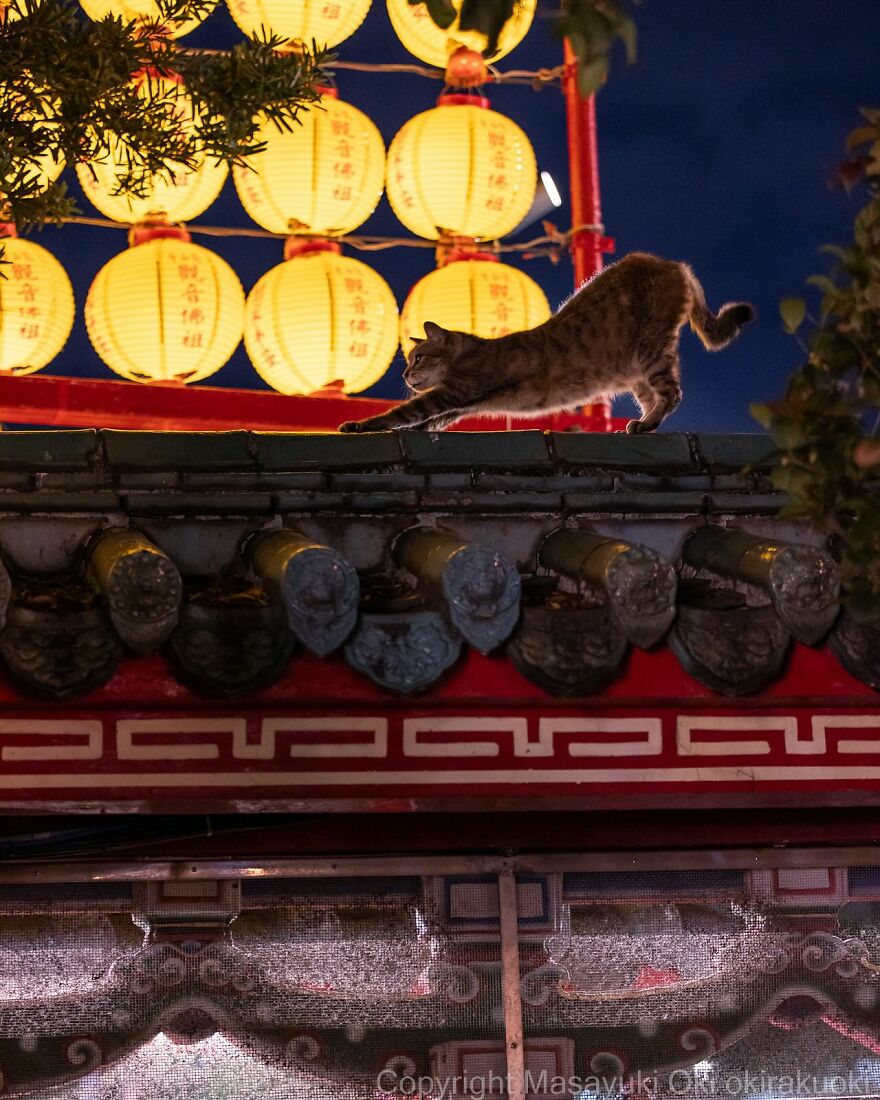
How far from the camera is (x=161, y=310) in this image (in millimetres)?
9898

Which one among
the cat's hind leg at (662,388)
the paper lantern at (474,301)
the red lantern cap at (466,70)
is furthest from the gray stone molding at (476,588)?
the red lantern cap at (466,70)

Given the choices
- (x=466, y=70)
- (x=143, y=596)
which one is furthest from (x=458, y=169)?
Answer: (x=143, y=596)

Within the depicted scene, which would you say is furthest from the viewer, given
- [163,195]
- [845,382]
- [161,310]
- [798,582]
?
[163,195]

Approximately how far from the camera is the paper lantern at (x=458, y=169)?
33.9 ft

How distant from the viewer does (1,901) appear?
486 cm

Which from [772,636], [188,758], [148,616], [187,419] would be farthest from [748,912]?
[187,419]

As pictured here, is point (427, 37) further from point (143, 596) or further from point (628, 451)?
point (143, 596)

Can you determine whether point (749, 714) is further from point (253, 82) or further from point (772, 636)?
point (253, 82)

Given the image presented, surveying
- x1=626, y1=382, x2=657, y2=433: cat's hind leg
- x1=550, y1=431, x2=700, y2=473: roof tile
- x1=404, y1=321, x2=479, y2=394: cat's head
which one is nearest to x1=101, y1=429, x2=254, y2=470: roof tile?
x1=550, y1=431, x2=700, y2=473: roof tile

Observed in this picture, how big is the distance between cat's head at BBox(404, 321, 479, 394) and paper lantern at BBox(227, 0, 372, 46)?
4.41m

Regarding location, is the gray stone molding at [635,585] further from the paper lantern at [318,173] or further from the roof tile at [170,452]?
the paper lantern at [318,173]

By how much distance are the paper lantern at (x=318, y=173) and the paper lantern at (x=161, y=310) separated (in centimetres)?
56

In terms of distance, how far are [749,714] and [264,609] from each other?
1.57 m

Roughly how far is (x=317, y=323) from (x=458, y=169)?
1.42 m
